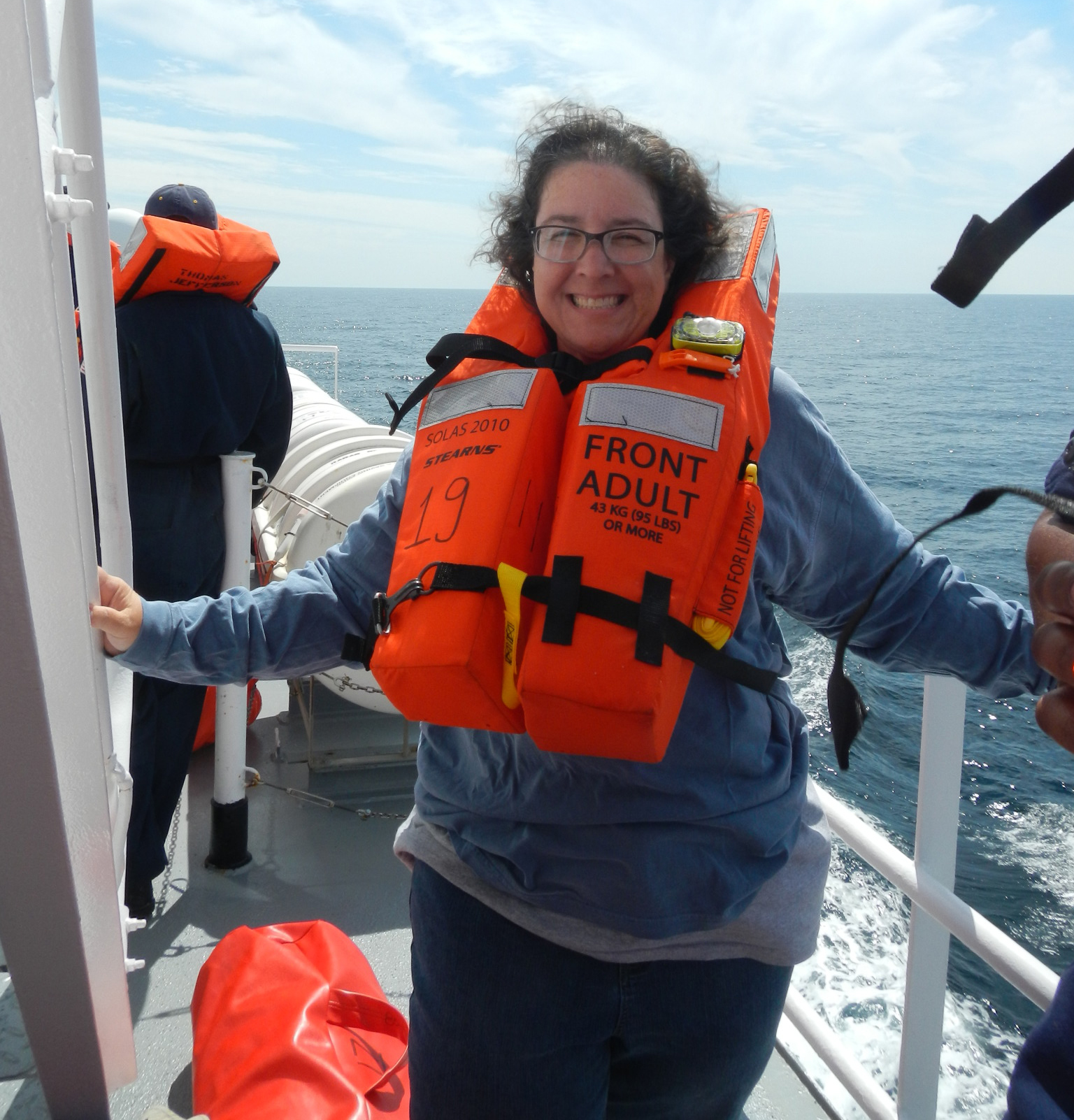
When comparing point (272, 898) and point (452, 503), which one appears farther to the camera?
point (272, 898)

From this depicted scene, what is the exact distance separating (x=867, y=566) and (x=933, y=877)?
564mm

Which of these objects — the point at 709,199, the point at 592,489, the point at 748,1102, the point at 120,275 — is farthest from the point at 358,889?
the point at 709,199

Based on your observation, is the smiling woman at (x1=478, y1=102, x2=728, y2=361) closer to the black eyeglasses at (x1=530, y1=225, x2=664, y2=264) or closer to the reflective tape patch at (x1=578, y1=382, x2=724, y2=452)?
the black eyeglasses at (x1=530, y1=225, x2=664, y2=264)

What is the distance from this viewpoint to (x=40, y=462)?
0.72m

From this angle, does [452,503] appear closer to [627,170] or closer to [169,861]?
[627,170]

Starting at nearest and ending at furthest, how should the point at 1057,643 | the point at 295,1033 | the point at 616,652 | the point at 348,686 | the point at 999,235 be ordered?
1. the point at 1057,643
2. the point at 999,235
3. the point at 616,652
4. the point at 295,1033
5. the point at 348,686

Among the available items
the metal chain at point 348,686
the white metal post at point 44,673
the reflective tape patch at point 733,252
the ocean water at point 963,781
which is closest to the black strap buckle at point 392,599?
the white metal post at point 44,673

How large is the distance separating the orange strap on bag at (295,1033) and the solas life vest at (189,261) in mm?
1646

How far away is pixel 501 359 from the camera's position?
4.50 ft

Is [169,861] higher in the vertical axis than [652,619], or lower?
lower

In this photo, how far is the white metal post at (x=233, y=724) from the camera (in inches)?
103

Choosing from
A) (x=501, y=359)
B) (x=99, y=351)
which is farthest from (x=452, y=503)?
(x=99, y=351)

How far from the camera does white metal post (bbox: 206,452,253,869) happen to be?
2.61 m

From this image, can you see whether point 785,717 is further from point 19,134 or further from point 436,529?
point 19,134
